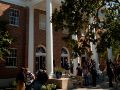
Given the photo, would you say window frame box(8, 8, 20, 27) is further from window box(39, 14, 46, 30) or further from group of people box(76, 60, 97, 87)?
group of people box(76, 60, 97, 87)

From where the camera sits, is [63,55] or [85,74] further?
[63,55]

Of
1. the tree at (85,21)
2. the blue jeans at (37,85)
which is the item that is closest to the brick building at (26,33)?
the tree at (85,21)

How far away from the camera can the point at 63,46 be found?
31734mm

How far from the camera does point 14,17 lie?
2741cm

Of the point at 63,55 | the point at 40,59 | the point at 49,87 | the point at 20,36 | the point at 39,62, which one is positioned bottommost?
the point at 49,87

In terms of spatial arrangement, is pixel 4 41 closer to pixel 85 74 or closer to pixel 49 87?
pixel 49 87

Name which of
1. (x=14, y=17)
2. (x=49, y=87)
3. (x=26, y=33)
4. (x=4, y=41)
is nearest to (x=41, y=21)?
(x=26, y=33)

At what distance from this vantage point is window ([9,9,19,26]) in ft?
89.0

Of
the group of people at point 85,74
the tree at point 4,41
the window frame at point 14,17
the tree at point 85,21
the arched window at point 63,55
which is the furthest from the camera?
the arched window at point 63,55

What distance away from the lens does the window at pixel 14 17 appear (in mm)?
27117

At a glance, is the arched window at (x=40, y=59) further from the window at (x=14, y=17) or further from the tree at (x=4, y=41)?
the tree at (x=4, y=41)

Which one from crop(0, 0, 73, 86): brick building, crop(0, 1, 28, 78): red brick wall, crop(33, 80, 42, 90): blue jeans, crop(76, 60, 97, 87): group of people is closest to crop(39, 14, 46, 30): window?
crop(0, 0, 73, 86): brick building

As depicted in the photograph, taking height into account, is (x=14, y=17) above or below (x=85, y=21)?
above

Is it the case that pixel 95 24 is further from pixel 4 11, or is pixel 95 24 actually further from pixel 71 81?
pixel 4 11
